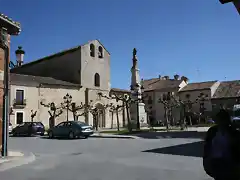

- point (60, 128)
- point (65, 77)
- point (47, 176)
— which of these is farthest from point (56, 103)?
point (47, 176)

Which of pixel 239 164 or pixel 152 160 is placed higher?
pixel 239 164

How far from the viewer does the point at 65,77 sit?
4744 cm

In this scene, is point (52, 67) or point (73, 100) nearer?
point (73, 100)

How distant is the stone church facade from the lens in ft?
126

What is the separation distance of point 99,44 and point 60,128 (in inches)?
1100

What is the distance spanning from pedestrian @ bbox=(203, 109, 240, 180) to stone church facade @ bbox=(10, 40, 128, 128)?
35.6 metres

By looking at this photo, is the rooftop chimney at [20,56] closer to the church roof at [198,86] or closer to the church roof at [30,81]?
the church roof at [30,81]

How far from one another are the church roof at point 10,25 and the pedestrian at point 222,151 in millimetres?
8886

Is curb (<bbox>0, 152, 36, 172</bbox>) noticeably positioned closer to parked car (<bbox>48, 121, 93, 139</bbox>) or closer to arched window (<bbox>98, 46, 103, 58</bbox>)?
parked car (<bbox>48, 121, 93, 139</bbox>)

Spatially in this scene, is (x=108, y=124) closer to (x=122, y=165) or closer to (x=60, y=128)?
(x=60, y=128)

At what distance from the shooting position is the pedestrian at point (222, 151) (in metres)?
3.60

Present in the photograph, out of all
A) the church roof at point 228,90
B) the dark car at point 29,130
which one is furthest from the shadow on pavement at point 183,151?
the church roof at point 228,90

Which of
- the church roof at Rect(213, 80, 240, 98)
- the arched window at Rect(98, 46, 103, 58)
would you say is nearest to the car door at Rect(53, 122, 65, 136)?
the arched window at Rect(98, 46, 103, 58)

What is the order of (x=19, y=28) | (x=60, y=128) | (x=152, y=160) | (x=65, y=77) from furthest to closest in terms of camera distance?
(x=65, y=77) → (x=60, y=128) → (x=19, y=28) → (x=152, y=160)
